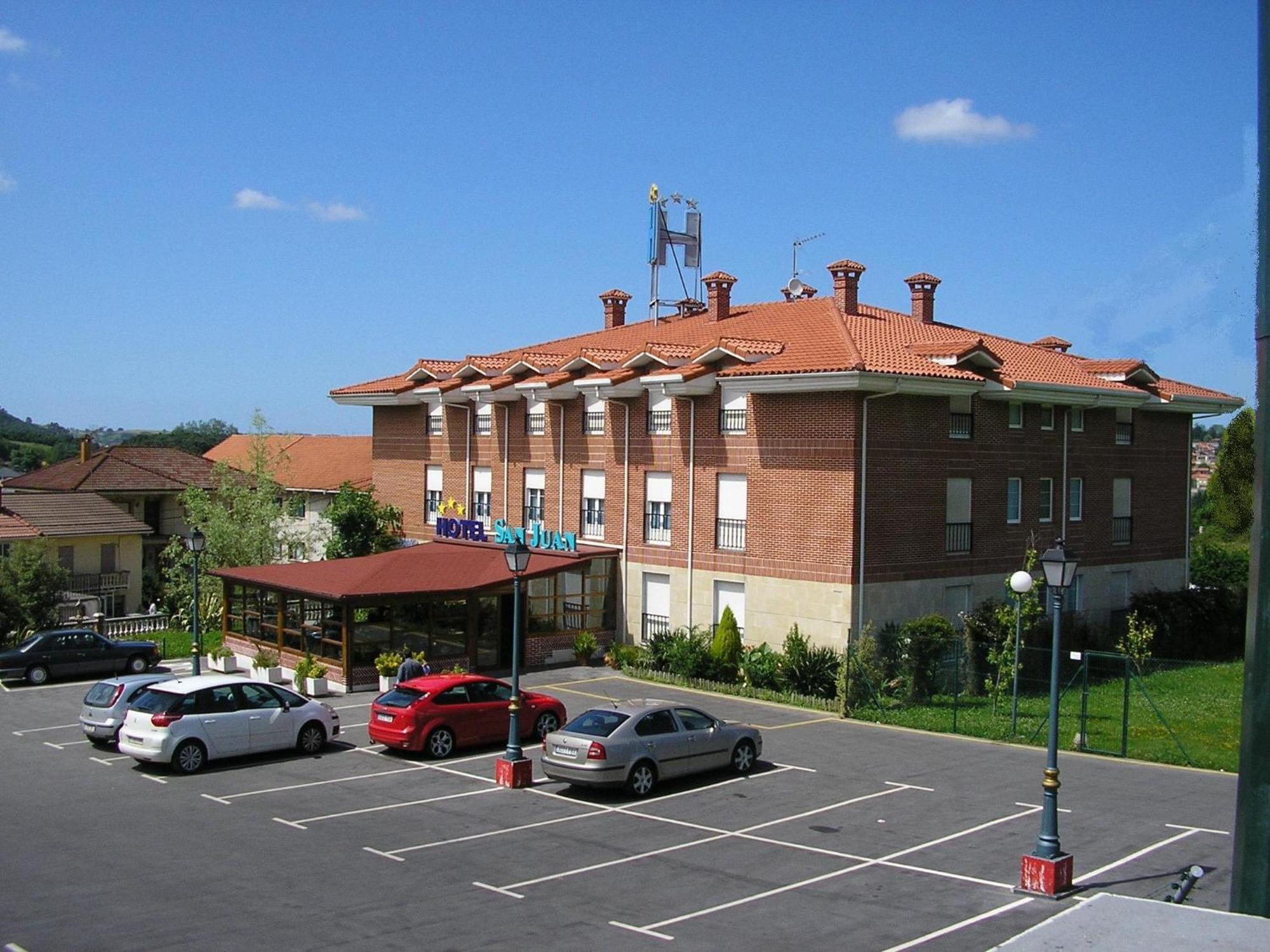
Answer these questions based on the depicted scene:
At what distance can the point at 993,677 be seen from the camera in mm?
29469

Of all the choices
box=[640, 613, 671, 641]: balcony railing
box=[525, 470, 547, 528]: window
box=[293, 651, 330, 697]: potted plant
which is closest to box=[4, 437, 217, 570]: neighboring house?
box=[525, 470, 547, 528]: window

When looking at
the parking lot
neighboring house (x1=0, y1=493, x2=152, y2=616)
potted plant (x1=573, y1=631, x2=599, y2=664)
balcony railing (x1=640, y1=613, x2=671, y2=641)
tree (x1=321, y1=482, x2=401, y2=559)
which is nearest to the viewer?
Answer: the parking lot

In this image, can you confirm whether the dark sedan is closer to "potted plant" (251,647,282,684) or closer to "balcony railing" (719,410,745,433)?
"potted plant" (251,647,282,684)

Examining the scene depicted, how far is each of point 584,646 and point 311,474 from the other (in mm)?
27406

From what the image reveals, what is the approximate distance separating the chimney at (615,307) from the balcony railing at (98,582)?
72.7 feet

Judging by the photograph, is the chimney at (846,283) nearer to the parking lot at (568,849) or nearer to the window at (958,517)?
the window at (958,517)

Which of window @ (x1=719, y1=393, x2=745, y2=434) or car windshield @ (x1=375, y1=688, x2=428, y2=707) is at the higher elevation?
window @ (x1=719, y1=393, x2=745, y2=434)

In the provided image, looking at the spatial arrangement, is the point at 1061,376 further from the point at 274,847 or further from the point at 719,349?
the point at 274,847

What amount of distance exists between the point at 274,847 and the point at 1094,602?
2931cm

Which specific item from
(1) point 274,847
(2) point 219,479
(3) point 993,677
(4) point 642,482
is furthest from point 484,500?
(1) point 274,847

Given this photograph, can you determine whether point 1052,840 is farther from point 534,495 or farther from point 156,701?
point 534,495

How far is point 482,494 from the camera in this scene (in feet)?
136

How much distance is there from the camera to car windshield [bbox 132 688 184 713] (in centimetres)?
2036

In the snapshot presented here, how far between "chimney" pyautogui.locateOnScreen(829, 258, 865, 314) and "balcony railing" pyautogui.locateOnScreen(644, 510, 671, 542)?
8.38 meters
